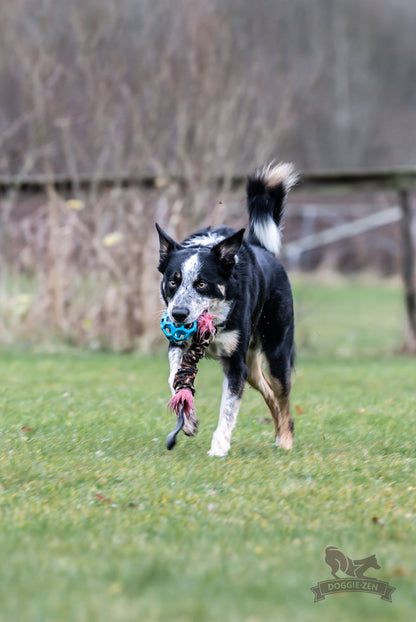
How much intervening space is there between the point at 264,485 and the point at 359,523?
727 millimetres

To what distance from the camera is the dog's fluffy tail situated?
21.0 feet

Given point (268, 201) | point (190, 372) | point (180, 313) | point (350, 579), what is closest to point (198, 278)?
point (180, 313)

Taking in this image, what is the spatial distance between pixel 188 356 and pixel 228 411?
0.43 meters

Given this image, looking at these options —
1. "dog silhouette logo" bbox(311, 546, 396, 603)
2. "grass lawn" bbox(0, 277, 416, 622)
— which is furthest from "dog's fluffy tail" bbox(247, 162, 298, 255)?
"dog silhouette logo" bbox(311, 546, 396, 603)

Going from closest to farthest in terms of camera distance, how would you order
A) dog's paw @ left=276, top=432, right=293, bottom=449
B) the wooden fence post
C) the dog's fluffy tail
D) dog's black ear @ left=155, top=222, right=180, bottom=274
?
1. dog's black ear @ left=155, top=222, right=180, bottom=274
2. dog's paw @ left=276, top=432, right=293, bottom=449
3. the dog's fluffy tail
4. the wooden fence post

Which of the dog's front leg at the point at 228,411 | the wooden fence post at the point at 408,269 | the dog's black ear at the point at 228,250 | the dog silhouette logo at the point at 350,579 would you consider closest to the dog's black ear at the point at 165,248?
the dog's black ear at the point at 228,250

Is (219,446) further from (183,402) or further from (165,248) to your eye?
(165,248)

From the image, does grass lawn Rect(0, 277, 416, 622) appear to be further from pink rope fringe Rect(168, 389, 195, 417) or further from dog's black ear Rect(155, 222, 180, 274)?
dog's black ear Rect(155, 222, 180, 274)

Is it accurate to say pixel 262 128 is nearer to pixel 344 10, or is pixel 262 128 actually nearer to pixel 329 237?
pixel 329 237

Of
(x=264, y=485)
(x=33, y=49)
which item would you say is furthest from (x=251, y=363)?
(x=33, y=49)

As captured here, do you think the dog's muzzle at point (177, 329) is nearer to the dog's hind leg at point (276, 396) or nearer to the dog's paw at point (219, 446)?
the dog's paw at point (219, 446)

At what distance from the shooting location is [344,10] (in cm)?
2762

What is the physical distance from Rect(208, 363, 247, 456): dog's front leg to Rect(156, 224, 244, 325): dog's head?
1.24ft

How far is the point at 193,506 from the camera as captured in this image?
14.3 feet
